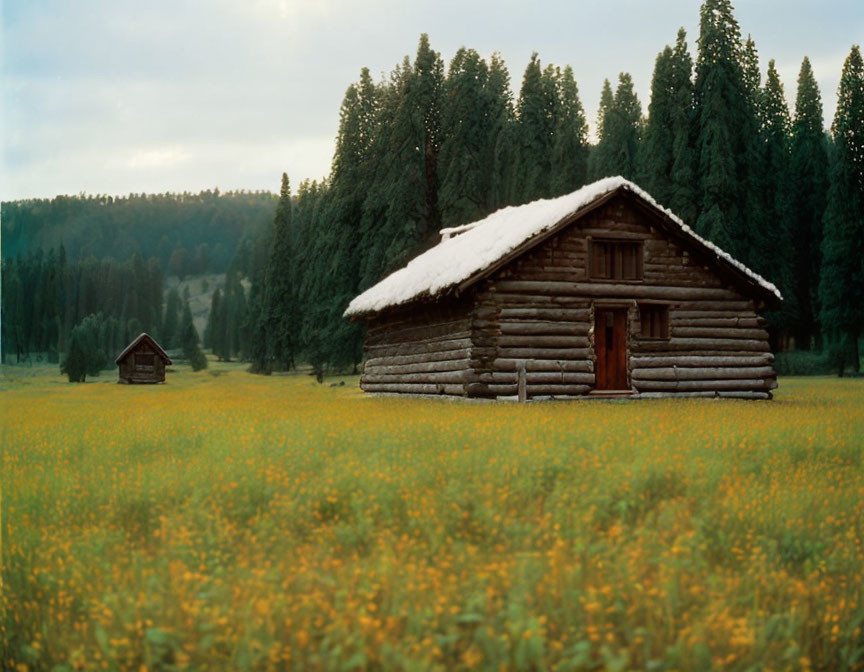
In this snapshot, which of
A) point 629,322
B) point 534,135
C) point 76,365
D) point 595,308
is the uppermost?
point 534,135

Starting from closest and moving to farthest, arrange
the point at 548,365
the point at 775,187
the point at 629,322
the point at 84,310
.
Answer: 1. the point at 548,365
2. the point at 629,322
3. the point at 775,187
4. the point at 84,310

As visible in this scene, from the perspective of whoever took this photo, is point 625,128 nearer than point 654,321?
No

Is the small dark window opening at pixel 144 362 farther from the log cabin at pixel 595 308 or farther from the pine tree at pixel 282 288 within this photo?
the log cabin at pixel 595 308

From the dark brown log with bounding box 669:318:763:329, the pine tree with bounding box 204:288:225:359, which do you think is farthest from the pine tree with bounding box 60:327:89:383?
the pine tree with bounding box 204:288:225:359

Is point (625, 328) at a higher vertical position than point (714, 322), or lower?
lower

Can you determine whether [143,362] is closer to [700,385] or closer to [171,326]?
[700,385]

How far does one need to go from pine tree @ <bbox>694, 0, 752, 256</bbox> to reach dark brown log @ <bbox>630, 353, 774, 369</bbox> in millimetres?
17275

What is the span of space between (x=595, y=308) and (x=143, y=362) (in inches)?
1921

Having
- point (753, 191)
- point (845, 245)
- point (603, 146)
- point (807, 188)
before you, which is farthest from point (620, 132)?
point (845, 245)

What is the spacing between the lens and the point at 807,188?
48625 millimetres

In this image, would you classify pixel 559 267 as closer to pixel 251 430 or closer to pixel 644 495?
pixel 251 430

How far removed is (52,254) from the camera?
122 meters

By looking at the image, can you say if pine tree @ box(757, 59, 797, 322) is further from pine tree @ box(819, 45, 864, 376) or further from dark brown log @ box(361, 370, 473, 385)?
dark brown log @ box(361, 370, 473, 385)

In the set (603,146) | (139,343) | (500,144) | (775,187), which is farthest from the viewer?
(139,343)
